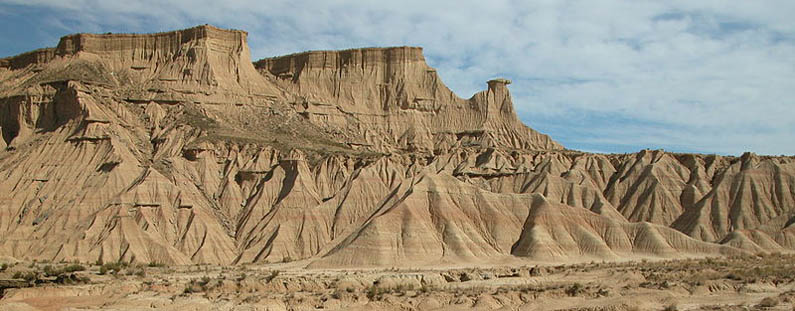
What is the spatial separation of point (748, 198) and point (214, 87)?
205 feet

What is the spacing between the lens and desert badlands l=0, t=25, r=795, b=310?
56.5 metres

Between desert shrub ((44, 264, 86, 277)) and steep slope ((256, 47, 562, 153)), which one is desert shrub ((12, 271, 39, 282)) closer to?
desert shrub ((44, 264, 86, 277))

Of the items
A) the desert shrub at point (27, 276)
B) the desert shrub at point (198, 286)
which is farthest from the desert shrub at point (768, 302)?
the desert shrub at point (27, 276)

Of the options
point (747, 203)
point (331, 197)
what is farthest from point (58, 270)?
point (747, 203)

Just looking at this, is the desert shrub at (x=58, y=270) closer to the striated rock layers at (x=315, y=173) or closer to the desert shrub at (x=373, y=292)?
the desert shrub at (x=373, y=292)

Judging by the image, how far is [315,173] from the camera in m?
104

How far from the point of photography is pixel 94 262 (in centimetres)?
7994

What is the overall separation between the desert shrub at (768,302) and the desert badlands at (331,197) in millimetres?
116

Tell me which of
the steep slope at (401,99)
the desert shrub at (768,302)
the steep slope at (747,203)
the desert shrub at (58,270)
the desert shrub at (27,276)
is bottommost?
the desert shrub at (58,270)

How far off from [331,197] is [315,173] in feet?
19.9

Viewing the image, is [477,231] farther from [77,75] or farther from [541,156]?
[77,75]

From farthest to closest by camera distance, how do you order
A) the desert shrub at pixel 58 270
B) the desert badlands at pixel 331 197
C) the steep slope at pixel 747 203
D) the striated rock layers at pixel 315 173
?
1. the steep slope at pixel 747 203
2. the striated rock layers at pixel 315 173
3. the desert shrub at pixel 58 270
4. the desert badlands at pixel 331 197

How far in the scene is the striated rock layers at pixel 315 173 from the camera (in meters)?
85.1

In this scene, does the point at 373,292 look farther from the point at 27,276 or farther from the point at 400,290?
the point at 27,276
